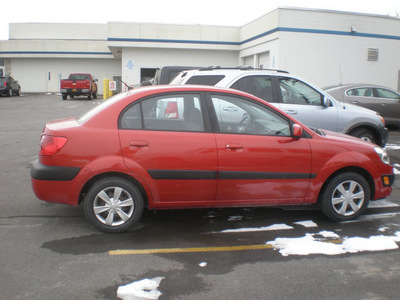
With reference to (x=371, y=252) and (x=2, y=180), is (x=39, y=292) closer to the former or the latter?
(x=371, y=252)

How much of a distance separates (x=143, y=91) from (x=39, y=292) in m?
2.39

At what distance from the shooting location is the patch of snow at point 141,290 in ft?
10.6

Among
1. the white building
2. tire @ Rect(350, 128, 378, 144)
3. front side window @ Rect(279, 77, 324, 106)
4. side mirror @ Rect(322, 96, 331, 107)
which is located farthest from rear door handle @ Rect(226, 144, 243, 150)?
the white building

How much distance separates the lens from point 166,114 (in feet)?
15.3

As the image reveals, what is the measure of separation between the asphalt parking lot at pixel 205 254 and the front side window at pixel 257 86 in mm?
2778

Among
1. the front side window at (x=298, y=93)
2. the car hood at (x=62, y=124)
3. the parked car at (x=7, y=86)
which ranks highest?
the parked car at (x=7, y=86)

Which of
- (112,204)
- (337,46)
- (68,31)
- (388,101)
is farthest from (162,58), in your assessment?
(112,204)

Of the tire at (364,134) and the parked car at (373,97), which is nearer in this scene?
the tire at (364,134)

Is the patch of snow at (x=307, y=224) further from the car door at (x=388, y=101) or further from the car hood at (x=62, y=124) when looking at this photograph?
the car door at (x=388, y=101)

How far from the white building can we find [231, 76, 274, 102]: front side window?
8.01m

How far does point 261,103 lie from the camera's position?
487cm

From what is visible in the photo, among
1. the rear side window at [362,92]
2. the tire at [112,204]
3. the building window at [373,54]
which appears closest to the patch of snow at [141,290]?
the tire at [112,204]

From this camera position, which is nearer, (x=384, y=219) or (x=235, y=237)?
(x=235, y=237)

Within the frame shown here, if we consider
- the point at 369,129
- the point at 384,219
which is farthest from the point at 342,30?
the point at 384,219
